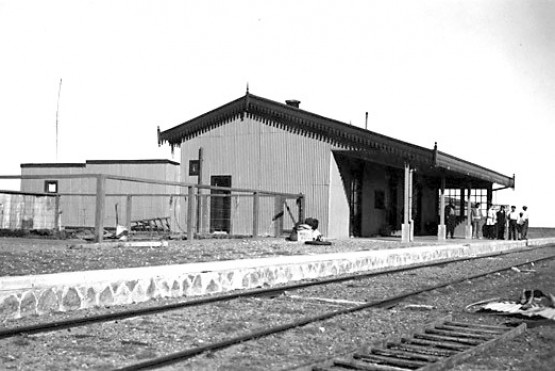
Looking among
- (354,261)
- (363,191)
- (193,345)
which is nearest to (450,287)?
(354,261)

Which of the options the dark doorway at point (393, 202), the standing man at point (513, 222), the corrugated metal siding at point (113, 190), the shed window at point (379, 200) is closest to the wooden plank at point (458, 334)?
the corrugated metal siding at point (113, 190)

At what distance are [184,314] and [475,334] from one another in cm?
A: 359

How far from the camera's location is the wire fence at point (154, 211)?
21.0 m

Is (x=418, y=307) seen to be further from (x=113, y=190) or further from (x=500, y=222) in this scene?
(x=500, y=222)

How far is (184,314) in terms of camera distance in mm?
8695

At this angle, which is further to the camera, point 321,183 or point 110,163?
point 110,163

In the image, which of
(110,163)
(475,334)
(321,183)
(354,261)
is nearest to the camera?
(475,334)

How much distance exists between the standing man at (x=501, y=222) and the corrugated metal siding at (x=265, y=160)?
10717mm

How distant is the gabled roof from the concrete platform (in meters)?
7.18

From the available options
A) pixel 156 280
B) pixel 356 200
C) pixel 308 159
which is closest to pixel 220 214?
pixel 308 159

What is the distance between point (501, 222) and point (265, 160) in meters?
12.2

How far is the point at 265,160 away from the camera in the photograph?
82.3ft

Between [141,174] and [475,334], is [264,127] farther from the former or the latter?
[475,334]

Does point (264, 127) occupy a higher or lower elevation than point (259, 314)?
higher
